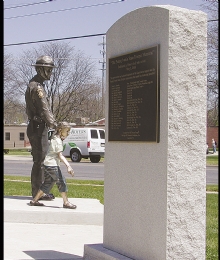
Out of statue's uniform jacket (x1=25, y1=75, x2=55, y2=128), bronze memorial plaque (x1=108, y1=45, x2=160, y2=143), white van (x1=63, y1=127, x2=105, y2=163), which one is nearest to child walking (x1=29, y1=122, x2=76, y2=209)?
statue's uniform jacket (x1=25, y1=75, x2=55, y2=128)

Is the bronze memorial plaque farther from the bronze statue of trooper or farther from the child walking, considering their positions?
the bronze statue of trooper

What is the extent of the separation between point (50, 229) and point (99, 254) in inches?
103

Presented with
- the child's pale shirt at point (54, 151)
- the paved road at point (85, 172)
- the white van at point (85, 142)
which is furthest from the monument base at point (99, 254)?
the white van at point (85, 142)

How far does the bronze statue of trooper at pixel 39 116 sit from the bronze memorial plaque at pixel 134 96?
357 cm

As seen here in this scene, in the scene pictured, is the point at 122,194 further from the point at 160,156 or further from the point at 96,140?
the point at 96,140

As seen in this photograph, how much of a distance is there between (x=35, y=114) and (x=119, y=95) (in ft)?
13.4

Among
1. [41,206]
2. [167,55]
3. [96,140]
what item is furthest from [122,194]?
[96,140]

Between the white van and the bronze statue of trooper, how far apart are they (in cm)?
2328

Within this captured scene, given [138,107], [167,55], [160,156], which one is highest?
[167,55]

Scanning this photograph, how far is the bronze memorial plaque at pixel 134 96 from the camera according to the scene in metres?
5.75

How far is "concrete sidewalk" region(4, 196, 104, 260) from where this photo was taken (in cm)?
735

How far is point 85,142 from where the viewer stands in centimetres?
3400

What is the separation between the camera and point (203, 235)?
573 cm

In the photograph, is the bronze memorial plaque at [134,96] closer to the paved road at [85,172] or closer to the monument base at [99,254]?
the monument base at [99,254]
